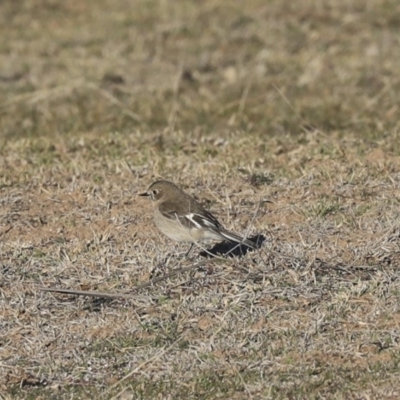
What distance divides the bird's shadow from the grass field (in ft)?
0.20

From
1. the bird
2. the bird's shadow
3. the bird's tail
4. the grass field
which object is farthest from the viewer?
the bird's shadow

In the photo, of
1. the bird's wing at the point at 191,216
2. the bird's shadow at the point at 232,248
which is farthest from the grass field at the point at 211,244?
the bird's wing at the point at 191,216

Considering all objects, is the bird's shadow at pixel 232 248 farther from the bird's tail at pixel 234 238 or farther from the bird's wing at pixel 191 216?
the bird's wing at pixel 191 216

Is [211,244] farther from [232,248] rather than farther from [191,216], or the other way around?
[191,216]

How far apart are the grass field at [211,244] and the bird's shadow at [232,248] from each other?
62 millimetres

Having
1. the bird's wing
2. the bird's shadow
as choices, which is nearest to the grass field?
the bird's shadow

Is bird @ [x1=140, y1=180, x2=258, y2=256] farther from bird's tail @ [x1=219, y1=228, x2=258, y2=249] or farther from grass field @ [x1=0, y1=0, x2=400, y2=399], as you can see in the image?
grass field @ [x1=0, y1=0, x2=400, y2=399]

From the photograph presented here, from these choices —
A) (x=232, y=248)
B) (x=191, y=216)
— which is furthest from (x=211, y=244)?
(x=191, y=216)

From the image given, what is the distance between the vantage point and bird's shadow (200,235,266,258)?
7188mm

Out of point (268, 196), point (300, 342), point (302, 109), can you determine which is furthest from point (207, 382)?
point (302, 109)

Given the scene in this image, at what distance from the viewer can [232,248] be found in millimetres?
7375

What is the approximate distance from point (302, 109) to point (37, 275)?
6.28 meters

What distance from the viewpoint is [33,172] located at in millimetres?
9188

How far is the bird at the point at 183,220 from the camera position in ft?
23.0
